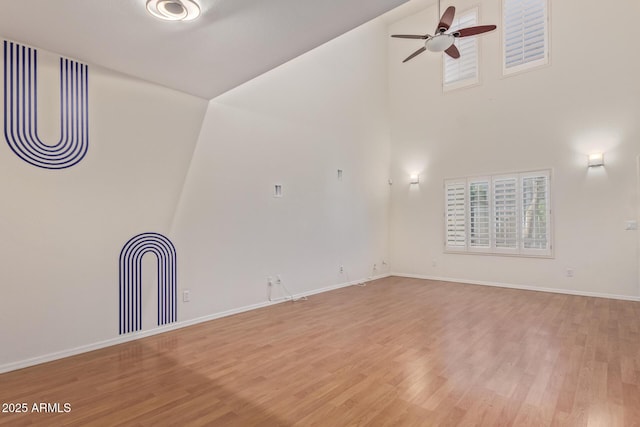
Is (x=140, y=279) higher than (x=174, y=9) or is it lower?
lower

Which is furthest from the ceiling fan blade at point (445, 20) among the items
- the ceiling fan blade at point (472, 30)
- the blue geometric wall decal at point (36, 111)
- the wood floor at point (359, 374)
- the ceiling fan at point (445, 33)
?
the blue geometric wall decal at point (36, 111)

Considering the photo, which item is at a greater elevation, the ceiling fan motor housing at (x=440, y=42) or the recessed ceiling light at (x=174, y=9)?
the ceiling fan motor housing at (x=440, y=42)

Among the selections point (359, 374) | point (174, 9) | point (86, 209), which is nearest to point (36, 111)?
point (86, 209)

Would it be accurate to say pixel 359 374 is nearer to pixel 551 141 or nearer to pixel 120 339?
pixel 120 339

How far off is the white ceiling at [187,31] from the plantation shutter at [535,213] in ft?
15.7

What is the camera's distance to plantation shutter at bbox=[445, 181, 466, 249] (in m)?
6.50

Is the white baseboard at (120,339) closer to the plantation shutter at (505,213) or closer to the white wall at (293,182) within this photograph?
the white wall at (293,182)

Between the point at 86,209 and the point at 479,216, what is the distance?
6.22 m

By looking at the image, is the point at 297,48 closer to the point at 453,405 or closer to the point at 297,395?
the point at 297,395

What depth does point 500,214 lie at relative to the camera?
238 inches

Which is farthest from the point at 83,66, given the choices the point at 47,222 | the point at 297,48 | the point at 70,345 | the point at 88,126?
the point at 70,345

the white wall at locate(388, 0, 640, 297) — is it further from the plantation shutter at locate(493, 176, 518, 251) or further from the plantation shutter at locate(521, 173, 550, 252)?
the plantation shutter at locate(493, 176, 518, 251)

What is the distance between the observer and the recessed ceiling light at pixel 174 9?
7.01ft

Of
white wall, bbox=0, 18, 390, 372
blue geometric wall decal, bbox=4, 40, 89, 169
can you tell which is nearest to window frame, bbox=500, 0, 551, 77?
white wall, bbox=0, 18, 390, 372
